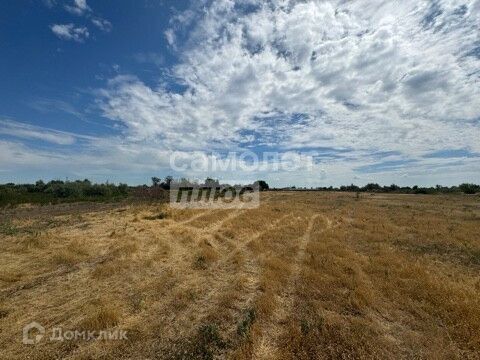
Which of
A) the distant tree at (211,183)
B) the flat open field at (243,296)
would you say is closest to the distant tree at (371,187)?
the distant tree at (211,183)

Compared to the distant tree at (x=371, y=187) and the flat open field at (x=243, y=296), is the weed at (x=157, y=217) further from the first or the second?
the distant tree at (x=371, y=187)

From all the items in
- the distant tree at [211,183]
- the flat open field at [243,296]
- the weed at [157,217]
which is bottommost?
the flat open field at [243,296]

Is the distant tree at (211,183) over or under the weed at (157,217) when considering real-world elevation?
over

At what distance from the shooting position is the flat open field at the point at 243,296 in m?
4.93

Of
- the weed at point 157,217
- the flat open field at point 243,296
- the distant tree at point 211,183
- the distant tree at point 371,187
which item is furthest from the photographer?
the distant tree at point 371,187

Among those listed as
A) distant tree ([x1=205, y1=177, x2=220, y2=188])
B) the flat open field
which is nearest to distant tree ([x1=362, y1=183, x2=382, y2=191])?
distant tree ([x1=205, y1=177, x2=220, y2=188])

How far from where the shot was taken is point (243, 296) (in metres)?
7.11

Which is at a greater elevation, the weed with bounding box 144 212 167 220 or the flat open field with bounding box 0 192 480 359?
the weed with bounding box 144 212 167 220

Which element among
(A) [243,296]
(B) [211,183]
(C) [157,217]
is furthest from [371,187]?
(A) [243,296]

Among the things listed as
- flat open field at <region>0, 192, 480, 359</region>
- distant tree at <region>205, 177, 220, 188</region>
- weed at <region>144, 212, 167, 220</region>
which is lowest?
flat open field at <region>0, 192, 480, 359</region>

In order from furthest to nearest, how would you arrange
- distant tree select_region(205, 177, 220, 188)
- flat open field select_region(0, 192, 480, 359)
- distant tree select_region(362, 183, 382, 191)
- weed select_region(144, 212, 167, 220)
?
distant tree select_region(362, 183, 382, 191)
distant tree select_region(205, 177, 220, 188)
weed select_region(144, 212, 167, 220)
flat open field select_region(0, 192, 480, 359)

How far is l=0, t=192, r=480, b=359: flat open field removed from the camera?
4934 millimetres

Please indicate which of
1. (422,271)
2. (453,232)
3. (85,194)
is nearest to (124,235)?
(422,271)

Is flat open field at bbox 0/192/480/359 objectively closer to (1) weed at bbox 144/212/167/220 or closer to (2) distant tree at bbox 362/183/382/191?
(1) weed at bbox 144/212/167/220
